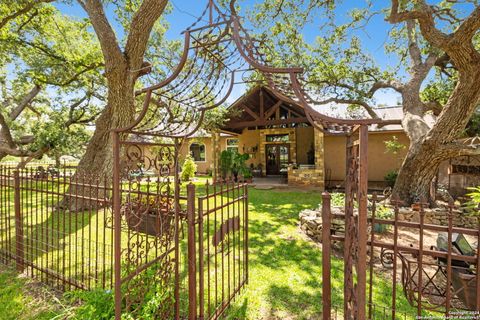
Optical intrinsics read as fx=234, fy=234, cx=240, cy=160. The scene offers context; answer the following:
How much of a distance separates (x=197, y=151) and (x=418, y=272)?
15.5 m

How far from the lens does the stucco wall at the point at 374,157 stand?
36.2 feet

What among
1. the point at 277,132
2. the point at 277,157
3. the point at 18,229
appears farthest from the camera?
the point at 277,157

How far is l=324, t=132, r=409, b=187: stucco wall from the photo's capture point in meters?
11.0

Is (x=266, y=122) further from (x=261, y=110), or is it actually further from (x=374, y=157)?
(x=374, y=157)

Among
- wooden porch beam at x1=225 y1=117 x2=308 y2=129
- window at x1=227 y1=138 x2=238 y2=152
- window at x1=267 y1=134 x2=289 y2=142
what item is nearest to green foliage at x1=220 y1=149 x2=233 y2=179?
wooden porch beam at x1=225 y1=117 x2=308 y2=129

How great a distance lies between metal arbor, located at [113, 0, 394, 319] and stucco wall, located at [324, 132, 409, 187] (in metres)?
9.33

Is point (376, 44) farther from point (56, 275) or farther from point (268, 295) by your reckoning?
point (56, 275)

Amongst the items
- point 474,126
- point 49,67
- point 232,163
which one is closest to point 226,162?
point 232,163

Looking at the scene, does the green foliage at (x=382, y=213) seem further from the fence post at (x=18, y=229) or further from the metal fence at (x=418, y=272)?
the fence post at (x=18, y=229)

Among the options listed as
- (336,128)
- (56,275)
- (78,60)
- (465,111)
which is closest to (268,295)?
(336,128)

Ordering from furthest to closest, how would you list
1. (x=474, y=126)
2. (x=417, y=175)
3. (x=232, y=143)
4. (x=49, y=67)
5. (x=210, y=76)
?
(x=232, y=143), (x=49, y=67), (x=474, y=126), (x=417, y=175), (x=210, y=76)

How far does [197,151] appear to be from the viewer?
55.0 feet

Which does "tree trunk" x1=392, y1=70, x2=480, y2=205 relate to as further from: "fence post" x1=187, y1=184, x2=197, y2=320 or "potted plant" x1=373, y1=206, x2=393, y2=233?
"fence post" x1=187, y1=184, x2=197, y2=320

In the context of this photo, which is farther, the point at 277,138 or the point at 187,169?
the point at 277,138
